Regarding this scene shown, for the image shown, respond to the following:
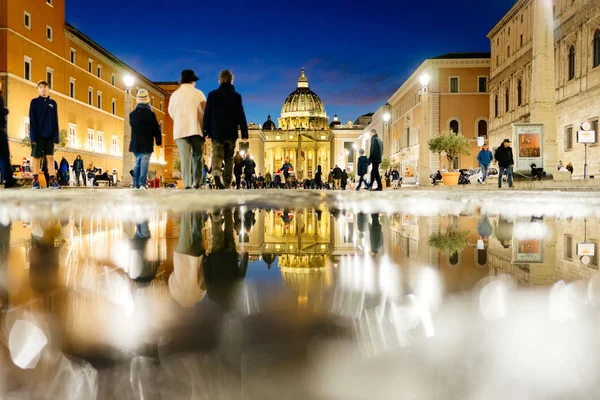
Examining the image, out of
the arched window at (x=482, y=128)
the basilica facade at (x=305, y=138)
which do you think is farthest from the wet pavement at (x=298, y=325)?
the basilica facade at (x=305, y=138)

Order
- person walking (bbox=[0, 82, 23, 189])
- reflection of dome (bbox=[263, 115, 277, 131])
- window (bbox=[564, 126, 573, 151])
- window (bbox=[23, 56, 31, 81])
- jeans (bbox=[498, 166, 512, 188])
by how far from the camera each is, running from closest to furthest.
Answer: person walking (bbox=[0, 82, 23, 189]), jeans (bbox=[498, 166, 512, 188]), window (bbox=[564, 126, 573, 151]), window (bbox=[23, 56, 31, 81]), reflection of dome (bbox=[263, 115, 277, 131])

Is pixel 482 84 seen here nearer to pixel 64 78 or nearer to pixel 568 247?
pixel 64 78

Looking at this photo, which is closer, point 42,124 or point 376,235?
point 376,235

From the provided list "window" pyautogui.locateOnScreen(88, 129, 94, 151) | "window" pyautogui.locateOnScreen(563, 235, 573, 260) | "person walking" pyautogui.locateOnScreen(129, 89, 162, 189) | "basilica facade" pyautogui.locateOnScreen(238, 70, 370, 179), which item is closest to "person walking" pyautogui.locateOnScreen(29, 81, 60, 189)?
"person walking" pyautogui.locateOnScreen(129, 89, 162, 189)

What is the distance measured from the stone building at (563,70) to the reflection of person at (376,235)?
17812 millimetres

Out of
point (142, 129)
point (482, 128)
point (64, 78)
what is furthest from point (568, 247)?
point (482, 128)

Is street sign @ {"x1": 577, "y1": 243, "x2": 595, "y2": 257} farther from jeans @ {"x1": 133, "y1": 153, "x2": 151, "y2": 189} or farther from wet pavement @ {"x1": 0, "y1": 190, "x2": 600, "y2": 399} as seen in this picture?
jeans @ {"x1": 133, "y1": 153, "x2": 151, "y2": 189}

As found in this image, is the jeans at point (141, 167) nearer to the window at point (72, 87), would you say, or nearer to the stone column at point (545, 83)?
the stone column at point (545, 83)

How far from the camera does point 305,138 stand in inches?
4688

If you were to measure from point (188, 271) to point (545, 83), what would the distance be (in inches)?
797

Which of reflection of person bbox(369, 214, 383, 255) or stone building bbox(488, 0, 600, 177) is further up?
stone building bbox(488, 0, 600, 177)

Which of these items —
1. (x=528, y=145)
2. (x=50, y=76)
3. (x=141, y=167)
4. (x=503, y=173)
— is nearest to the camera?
(x=141, y=167)

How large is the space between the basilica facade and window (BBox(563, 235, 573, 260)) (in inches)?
4130

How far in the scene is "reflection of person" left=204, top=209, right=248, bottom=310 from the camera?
1037 mm
